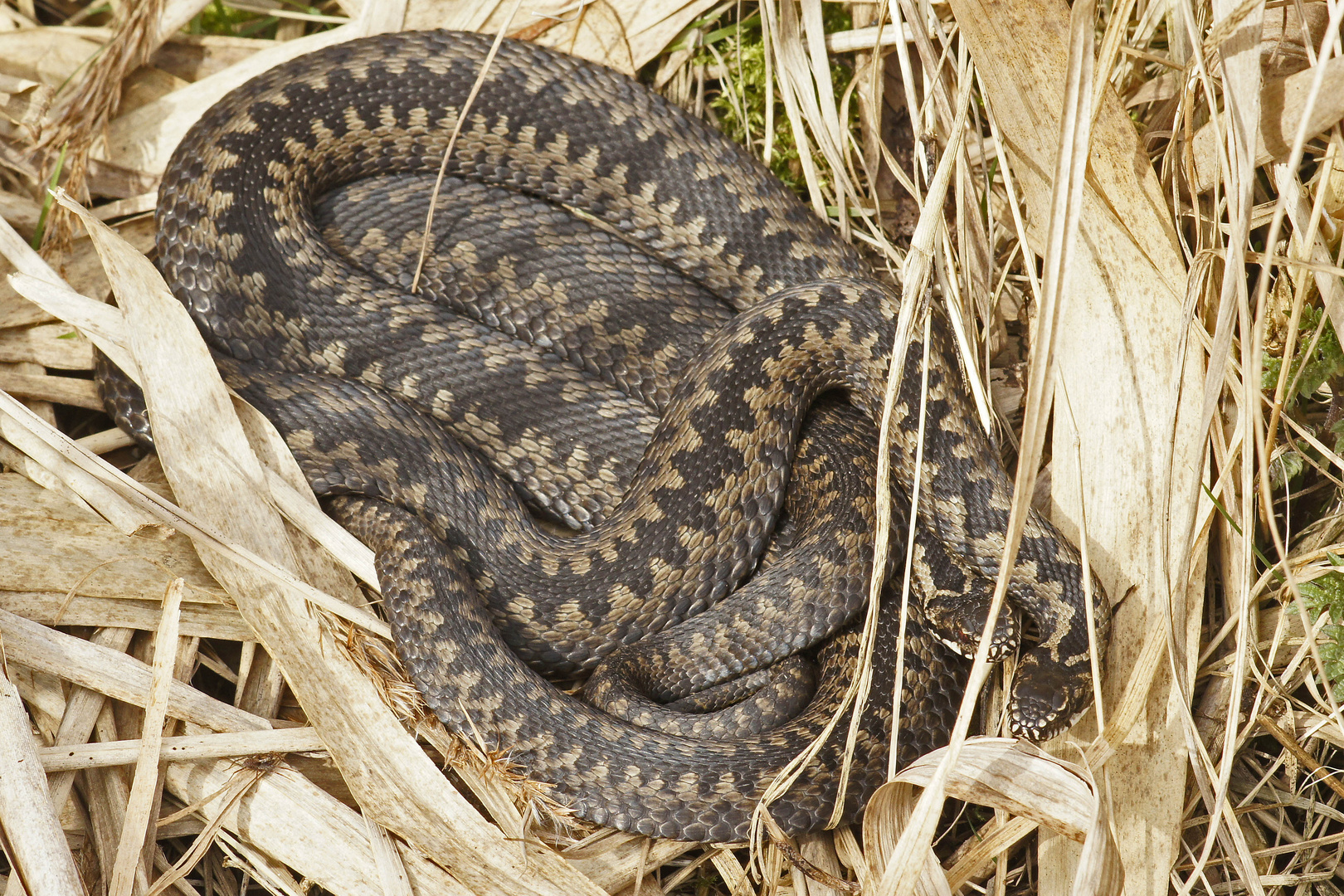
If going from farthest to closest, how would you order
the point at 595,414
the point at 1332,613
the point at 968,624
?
the point at 595,414, the point at 968,624, the point at 1332,613

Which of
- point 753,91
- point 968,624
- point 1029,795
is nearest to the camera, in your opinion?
point 1029,795

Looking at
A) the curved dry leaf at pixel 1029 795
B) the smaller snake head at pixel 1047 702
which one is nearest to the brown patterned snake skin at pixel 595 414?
the smaller snake head at pixel 1047 702

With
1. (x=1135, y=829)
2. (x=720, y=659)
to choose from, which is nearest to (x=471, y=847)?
(x=720, y=659)

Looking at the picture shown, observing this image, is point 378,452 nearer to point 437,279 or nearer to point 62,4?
point 437,279

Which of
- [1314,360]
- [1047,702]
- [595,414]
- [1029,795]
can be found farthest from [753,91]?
[1029,795]

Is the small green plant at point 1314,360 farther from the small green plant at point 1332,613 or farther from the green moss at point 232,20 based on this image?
the green moss at point 232,20

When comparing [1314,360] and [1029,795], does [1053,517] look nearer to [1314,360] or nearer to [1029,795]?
[1314,360]

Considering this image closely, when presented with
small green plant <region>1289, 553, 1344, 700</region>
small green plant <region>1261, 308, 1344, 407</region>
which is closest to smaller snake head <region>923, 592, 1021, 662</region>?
small green plant <region>1289, 553, 1344, 700</region>
